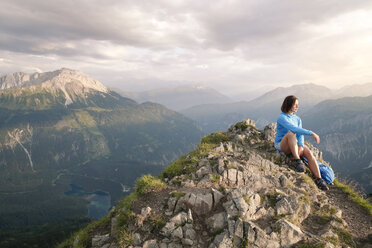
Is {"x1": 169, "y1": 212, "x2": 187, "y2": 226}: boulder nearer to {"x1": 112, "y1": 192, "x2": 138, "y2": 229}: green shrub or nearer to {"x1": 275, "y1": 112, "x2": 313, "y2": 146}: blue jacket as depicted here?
{"x1": 112, "y1": 192, "x2": 138, "y2": 229}: green shrub

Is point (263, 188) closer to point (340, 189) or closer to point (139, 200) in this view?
point (340, 189)

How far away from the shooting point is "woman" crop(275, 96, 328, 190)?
12500mm

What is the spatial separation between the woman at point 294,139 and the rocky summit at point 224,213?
66cm

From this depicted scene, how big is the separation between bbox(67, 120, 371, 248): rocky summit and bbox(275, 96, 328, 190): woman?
0.66 m

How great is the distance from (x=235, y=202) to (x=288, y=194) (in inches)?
135

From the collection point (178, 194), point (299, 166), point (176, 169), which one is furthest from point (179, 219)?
point (299, 166)

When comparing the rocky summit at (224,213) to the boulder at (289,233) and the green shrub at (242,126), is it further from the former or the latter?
the green shrub at (242,126)

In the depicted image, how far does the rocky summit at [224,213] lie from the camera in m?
8.09

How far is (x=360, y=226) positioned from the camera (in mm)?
9336

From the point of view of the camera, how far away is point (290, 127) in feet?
41.1

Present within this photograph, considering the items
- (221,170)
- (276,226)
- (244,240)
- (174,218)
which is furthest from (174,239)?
(221,170)

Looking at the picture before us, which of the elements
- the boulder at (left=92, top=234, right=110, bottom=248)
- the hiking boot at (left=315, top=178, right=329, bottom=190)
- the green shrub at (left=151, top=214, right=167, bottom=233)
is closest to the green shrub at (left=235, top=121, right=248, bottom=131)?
the hiking boot at (left=315, top=178, right=329, bottom=190)

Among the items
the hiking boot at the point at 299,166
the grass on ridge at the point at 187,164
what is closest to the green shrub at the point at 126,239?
the grass on ridge at the point at 187,164

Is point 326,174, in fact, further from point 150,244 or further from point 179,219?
point 150,244
